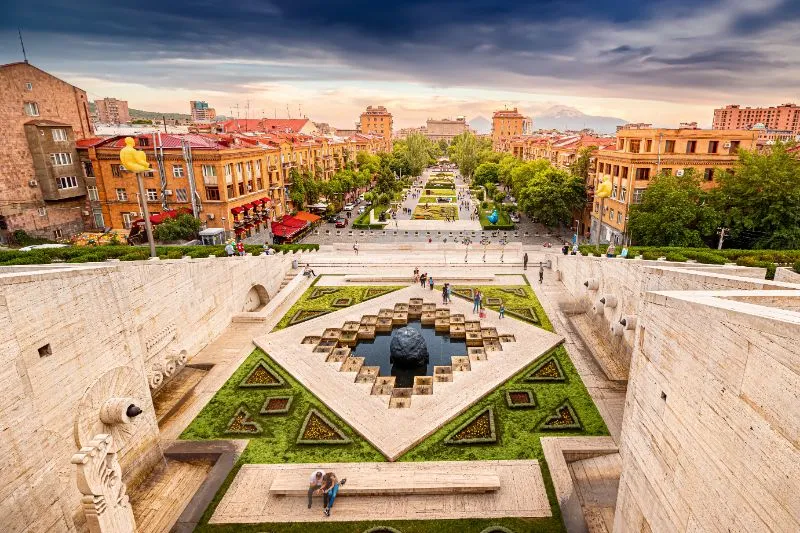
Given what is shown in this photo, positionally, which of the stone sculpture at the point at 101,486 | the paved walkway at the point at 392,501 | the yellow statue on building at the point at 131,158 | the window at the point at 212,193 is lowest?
the paved walkway at the point at 392,501

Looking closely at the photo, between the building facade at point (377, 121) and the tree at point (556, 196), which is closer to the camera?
the tree at point (556, 196)

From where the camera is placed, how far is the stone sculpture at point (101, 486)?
9.15 meters

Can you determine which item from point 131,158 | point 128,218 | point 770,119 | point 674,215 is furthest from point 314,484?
point 770,119

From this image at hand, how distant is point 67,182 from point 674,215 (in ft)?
169

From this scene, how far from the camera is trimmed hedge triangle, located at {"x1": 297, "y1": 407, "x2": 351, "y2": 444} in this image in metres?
15.2

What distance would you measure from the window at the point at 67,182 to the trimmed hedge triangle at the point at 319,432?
38.1 meters

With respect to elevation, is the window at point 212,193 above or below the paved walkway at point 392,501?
above

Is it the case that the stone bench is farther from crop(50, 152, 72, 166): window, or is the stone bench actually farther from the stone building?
crop(50, 152, 72, 166): window

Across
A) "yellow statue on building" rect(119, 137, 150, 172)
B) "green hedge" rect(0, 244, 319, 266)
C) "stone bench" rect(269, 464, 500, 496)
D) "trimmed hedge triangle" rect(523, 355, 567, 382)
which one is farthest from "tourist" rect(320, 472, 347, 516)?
"green hedge" rect(0, 244, 319, 266)

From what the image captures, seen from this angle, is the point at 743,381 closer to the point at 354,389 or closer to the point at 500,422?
the point at 500,422

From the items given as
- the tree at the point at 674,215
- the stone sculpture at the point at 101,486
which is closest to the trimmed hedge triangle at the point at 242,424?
the stone sculpture at the point at 101,486

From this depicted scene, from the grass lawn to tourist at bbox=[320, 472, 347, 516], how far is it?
0.48m

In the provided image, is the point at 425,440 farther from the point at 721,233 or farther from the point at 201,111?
the point at 201,111

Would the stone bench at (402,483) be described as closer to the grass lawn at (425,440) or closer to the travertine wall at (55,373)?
the grass lawn at (425,440)
